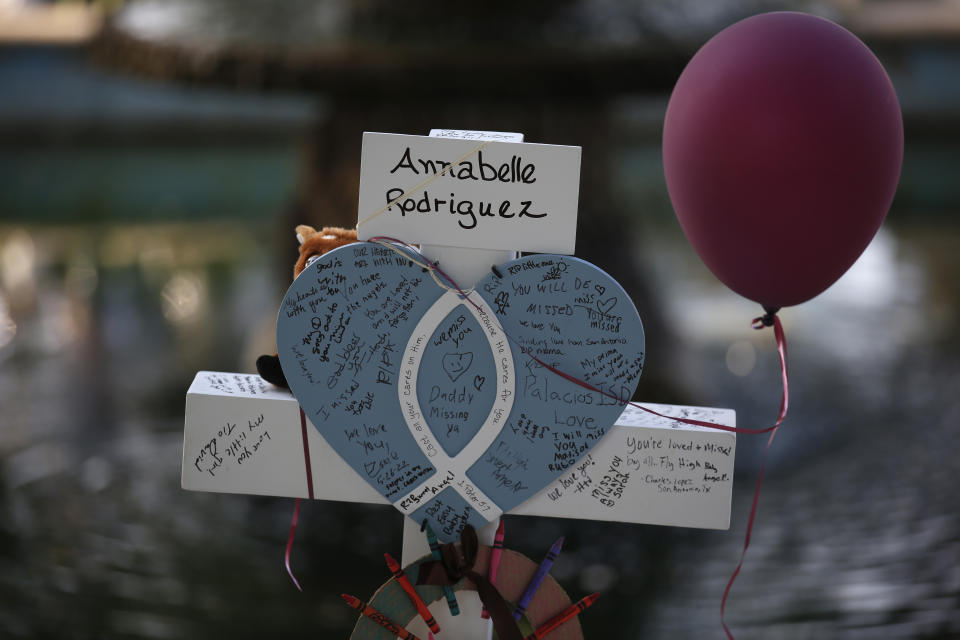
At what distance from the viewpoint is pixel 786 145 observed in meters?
1.06

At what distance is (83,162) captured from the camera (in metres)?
6.21

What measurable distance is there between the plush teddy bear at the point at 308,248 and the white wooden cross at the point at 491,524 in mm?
18

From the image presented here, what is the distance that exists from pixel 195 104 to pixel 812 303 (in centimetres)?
426

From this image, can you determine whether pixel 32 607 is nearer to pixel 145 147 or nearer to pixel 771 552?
pixel 771 552

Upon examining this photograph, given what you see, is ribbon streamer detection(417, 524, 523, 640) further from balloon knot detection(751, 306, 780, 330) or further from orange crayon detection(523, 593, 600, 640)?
balloon knot detection(751, 306, 780, 330)

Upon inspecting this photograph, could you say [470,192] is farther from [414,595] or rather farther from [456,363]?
[414,595]

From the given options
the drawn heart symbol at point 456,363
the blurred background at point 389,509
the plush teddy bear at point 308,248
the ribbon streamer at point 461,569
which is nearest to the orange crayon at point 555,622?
the ribbon streamer at point 461,569

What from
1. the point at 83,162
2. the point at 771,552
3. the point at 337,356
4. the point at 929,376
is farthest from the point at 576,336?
the point at 83,162

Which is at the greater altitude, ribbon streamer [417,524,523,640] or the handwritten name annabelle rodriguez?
the handwritten name annabelle rodriguez

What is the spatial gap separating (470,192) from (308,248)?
20 cm

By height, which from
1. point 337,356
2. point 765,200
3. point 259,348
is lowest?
point 259,348

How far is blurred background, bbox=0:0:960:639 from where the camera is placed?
2.03 m

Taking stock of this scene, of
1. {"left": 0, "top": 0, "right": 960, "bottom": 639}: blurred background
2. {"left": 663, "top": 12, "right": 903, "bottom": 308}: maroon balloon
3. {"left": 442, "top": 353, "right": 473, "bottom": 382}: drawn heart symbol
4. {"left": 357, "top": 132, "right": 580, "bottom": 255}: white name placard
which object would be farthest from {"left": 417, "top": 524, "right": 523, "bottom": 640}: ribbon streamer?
{"left": 0, "top": 0, "right": 960, "bottom": 639}: blurred background

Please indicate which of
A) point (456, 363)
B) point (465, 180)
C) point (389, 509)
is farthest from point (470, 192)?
point (389, 509)
